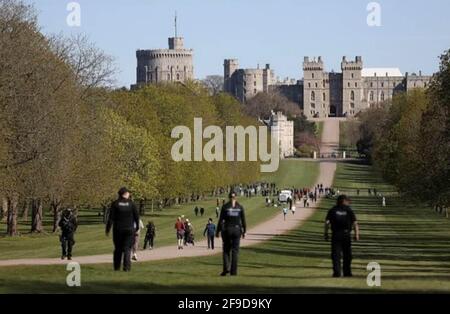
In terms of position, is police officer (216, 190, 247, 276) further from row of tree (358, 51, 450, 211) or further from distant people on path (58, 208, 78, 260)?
row of tree (358, 51, 450, 211)

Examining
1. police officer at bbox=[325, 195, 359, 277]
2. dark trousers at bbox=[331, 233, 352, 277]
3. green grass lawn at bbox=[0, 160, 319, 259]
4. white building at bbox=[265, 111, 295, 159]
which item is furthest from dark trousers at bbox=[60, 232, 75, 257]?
white building at bbox=[265, 111, 295, 159]

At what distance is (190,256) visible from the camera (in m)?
35.0

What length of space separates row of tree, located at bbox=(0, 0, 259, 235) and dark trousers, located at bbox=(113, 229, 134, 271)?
21383mm

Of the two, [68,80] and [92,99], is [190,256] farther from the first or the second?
[92,99]

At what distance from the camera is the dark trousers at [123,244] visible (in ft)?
64.1

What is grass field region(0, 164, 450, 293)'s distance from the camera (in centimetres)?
1730

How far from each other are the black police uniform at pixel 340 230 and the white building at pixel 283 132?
145 m

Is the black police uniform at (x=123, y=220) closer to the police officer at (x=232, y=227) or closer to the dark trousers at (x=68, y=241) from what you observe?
the police officer at (x=232, y=227)

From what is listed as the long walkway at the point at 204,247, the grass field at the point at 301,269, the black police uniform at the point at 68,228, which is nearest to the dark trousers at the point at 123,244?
the grass field at the point at 301,269

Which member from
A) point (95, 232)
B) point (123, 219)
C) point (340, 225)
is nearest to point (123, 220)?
point (123, 219)

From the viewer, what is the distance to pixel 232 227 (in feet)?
64.9

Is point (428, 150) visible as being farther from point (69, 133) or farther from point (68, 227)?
point (68, 227)
